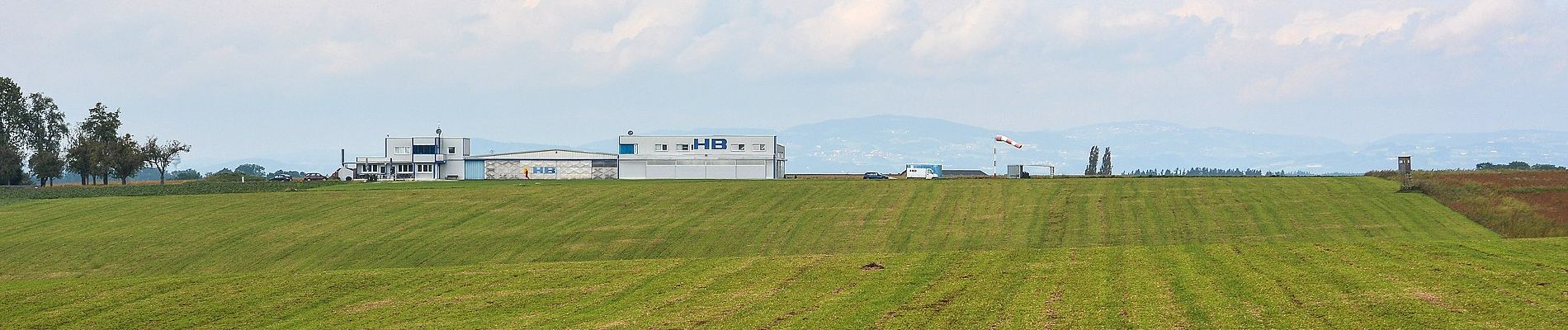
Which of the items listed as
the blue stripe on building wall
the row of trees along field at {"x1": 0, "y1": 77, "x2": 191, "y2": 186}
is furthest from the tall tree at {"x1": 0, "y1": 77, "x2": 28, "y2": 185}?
the blue stripe on building wall

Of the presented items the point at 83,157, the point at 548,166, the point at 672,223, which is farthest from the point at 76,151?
the point at 672,223

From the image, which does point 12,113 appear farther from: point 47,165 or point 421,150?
point 421,150

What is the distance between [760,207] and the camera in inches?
2576

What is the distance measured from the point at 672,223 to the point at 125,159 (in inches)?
3549

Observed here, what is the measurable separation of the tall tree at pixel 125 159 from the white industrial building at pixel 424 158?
22.6m

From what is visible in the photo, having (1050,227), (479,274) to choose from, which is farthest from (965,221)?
(479,274)

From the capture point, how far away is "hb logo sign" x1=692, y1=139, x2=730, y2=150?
5118 inches

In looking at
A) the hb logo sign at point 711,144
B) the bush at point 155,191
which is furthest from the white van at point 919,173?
the bush at point 155,191

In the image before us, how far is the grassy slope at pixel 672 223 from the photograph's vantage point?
1944 inches

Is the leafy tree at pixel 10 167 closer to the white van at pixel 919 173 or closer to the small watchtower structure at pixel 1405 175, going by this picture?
the white van at pixel 919 173

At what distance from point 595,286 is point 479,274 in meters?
5.58

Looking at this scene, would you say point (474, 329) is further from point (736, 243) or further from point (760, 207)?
point (760, 207)

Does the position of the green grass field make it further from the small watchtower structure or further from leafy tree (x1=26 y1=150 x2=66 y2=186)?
leafy tree (x1=26 y1=150 x2=66 y2=186)

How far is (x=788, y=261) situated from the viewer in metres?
35.5
